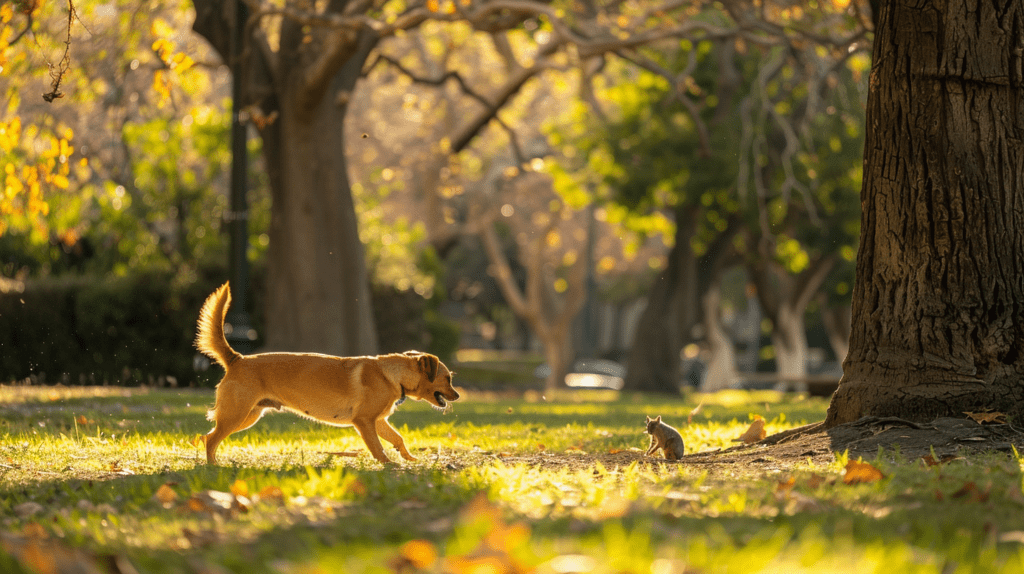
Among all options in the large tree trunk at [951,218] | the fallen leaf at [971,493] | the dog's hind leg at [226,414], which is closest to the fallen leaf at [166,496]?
the dog's hind leg at [226,414]

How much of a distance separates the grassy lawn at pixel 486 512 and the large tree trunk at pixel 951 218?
844 millimetres

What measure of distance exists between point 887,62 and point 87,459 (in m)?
5.46

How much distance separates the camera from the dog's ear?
6543mm

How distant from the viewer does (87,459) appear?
633 centimetres

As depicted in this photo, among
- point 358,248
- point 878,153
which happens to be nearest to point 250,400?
point 878,153

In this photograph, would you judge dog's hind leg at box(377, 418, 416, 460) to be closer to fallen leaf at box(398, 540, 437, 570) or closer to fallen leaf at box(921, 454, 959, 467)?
fallen leaf at box(921, 454, 959, 467)

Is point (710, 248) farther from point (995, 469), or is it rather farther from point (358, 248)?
point (995, 469)

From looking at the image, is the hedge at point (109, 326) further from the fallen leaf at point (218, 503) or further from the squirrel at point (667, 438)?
the fallen leaf at point (218, 503)

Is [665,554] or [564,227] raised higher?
[564,227]

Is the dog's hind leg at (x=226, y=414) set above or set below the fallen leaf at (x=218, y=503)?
above

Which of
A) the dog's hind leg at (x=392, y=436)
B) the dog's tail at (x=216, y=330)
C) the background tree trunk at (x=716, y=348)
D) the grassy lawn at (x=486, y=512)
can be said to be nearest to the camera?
the grassy lawn at (x=486, y=512)

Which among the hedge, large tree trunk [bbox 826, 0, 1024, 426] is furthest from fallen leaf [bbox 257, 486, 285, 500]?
the hedge

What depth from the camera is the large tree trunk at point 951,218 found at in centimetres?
637

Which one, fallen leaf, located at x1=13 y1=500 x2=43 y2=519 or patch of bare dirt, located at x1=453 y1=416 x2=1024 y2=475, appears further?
patch of bare dirt, located at x1=453 y1=416 x2=1024 y2=475
